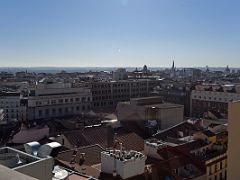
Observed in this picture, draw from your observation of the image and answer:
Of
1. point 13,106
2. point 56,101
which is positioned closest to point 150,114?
point 56,101

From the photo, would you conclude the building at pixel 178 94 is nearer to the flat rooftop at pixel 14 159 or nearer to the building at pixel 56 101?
the building at pixel 56 101

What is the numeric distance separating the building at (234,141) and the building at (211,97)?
73.1m

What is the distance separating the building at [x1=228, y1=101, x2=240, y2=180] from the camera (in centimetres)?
777

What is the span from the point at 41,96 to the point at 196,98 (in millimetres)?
37302

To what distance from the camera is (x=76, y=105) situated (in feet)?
270

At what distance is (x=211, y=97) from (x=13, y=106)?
47298 millimetres

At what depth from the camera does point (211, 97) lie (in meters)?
82.4

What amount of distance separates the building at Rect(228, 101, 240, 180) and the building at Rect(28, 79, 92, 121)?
232 feet

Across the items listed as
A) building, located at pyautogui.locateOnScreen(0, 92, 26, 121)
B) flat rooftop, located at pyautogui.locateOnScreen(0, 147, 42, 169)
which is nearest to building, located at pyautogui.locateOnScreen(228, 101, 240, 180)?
flat rooftop, located at pyautogui.locateOnScreen(0, 147, 42, 169)

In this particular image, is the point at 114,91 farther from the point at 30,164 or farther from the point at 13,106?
the point at 30,164

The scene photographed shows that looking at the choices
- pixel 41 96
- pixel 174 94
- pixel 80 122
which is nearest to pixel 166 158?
pixel 80 122

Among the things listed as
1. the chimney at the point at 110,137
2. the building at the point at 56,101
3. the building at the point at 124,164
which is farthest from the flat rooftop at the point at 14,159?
the building at the point at 56,101

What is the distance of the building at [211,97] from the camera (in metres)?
79.4

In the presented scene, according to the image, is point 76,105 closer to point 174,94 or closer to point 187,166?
point 174,94
